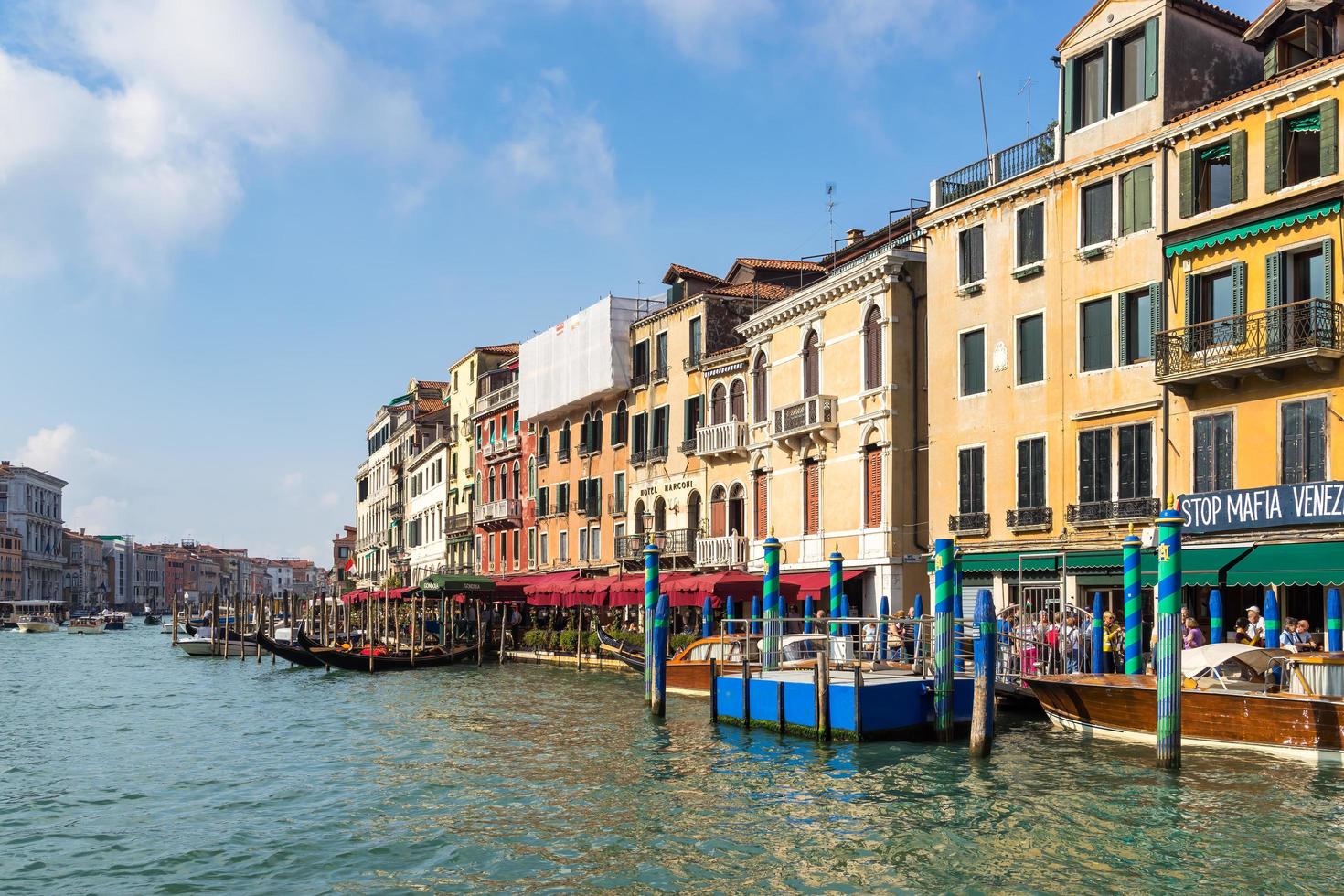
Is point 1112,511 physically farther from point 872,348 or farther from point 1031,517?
point 872,348

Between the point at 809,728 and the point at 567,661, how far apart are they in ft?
66.5

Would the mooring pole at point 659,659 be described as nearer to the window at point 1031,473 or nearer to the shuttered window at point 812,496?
the window at point 1031,473

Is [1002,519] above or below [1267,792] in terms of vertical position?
above

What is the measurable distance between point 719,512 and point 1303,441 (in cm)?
1915

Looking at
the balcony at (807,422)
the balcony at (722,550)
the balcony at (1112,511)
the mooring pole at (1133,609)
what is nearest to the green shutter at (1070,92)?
the balcony at (1112,511)


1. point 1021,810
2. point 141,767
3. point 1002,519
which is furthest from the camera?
point 1002,519

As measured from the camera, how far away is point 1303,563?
20.0m

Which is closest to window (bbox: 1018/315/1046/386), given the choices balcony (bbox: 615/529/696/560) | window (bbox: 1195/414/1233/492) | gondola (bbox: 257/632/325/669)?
window (bbox: 1195/414/1233/492)

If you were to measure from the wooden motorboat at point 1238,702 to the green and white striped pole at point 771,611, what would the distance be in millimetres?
5080

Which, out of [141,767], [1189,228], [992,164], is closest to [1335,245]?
[1189,228]

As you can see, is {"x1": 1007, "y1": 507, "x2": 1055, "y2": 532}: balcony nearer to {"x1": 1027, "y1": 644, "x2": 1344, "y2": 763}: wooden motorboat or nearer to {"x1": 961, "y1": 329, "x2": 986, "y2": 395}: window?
{"x1": 961, "y1": 329, "x2": 986, "y2": 395}: window

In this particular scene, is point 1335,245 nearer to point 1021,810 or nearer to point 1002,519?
point 1002,519

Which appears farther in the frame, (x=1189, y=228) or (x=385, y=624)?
(x=385, y=624)

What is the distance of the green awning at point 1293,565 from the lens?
19.6 m
